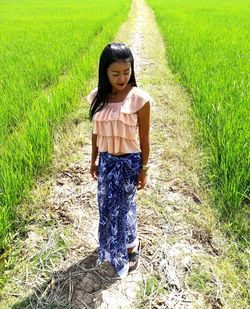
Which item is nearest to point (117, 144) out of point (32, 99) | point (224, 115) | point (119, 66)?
point (119, 66)

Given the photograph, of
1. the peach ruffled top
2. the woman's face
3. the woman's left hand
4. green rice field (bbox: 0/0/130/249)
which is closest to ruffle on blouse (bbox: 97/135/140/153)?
the peach ruffled top

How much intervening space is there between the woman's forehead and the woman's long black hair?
1 centimetres

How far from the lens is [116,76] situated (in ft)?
4.52

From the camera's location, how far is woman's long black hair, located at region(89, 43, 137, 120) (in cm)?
134

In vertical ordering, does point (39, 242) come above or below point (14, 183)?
below

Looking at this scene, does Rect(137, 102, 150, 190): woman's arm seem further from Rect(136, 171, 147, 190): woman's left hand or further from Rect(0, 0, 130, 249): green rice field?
Rect(0, 0, 130, 249): green rice field

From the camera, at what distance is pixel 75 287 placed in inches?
65.8

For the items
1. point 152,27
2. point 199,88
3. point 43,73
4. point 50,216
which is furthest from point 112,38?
point 50,216

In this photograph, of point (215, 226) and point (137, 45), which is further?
point (137, 45)

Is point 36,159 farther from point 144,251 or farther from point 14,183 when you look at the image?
point 144,251

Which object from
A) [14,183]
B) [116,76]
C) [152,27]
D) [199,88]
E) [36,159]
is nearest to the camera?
[116,76]

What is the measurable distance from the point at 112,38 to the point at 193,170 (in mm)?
6073

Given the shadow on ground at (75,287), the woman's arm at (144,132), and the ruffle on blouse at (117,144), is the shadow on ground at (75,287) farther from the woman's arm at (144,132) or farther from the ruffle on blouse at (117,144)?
the ruffle on blouse at (117,144)

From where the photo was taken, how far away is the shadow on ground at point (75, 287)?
5.19ft
